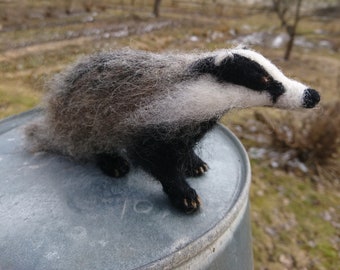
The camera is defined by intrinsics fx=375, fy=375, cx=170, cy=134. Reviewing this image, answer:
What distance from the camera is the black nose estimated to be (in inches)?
34.6

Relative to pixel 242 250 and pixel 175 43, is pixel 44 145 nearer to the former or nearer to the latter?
pixel 242 250

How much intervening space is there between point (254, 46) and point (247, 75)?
11.3 ft

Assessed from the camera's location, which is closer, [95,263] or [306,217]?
[95,263]

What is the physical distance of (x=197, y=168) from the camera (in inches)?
46.3

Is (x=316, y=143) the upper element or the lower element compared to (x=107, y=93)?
lower

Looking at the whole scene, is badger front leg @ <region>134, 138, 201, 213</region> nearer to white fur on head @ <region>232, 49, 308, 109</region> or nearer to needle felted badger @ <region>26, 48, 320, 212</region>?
needle felted badger @ <region>26, 48, 320, 212</region>

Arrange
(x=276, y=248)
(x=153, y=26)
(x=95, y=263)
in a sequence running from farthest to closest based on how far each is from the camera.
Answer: (x=153, y=26), (x=276, y=248), (x=95, y=263)

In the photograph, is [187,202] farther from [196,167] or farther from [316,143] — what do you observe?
[316,143]

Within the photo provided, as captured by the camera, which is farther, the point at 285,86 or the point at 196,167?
the point at 196,167

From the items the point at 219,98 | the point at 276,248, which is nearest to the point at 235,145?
the point at 219,98

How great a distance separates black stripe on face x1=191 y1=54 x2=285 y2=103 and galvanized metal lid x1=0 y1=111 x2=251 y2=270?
1.02ft

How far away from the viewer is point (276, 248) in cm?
205

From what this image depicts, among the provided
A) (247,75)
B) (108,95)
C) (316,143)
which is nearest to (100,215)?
(108,95)

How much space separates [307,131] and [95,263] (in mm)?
2366
